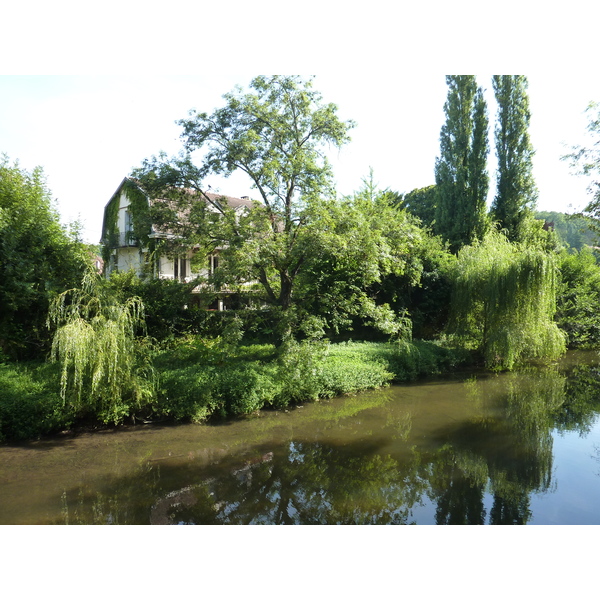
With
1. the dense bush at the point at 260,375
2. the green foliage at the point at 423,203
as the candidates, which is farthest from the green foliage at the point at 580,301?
the dense bush at the point at 260,375

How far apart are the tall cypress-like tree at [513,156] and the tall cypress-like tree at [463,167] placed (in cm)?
103

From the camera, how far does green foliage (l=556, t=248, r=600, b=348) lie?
18500 mm

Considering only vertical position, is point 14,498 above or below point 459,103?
below

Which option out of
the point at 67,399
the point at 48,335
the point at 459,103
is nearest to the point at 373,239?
the point at 67,399

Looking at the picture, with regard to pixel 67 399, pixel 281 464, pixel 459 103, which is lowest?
pixel 281 464

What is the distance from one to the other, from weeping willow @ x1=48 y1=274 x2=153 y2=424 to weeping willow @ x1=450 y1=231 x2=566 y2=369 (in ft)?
34.0

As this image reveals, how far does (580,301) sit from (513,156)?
9062 millimetres

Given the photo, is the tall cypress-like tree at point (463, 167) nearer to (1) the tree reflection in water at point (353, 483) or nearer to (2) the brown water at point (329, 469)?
(2) the brown water at point (329, 469)

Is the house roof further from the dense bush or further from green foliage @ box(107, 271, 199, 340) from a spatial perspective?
the dense bush

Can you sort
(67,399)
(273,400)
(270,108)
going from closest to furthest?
(67,399), (273,400), (270,108)

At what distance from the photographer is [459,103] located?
78.0ft

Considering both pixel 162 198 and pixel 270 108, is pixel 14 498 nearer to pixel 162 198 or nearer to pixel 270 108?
pixel 162 198

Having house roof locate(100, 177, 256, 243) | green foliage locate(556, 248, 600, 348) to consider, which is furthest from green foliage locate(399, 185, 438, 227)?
house roof locate(100, 177, 256, 243)

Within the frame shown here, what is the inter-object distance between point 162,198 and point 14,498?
25.2ft
